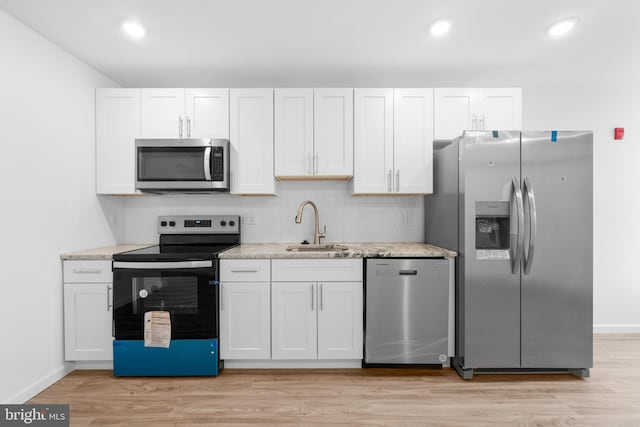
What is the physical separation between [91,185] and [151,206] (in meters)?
0.55

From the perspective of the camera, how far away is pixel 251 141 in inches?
112

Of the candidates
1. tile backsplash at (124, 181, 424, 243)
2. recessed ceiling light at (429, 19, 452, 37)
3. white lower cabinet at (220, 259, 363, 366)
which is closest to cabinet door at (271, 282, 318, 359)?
white lower cabinet at (220, 259, 363, 366)

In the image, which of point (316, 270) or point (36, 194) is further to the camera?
point (316, 270)

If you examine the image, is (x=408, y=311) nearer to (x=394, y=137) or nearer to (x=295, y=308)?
(x=295, y=308)

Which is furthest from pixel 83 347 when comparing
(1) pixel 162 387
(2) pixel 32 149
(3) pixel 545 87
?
(3) pixel 545 87

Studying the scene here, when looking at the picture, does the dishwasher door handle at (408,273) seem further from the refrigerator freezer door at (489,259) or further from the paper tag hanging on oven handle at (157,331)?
the paper tag hanging on oven handle at (157,331)

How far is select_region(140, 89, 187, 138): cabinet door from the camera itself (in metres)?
2.81

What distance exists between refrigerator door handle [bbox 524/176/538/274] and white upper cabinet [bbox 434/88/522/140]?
29.1 inches

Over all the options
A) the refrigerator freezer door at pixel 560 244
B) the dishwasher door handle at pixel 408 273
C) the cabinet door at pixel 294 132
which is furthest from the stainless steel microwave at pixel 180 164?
the refrigerator freezer door at pixel 560 244

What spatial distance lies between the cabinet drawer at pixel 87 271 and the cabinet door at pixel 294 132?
1.51 metres

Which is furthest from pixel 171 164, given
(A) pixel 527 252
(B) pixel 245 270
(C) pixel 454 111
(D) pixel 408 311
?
(A) pixel 527 252

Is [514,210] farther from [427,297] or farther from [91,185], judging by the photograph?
[91,185]

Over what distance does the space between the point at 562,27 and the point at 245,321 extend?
3008mm

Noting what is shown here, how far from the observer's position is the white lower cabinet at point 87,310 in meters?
2.43
